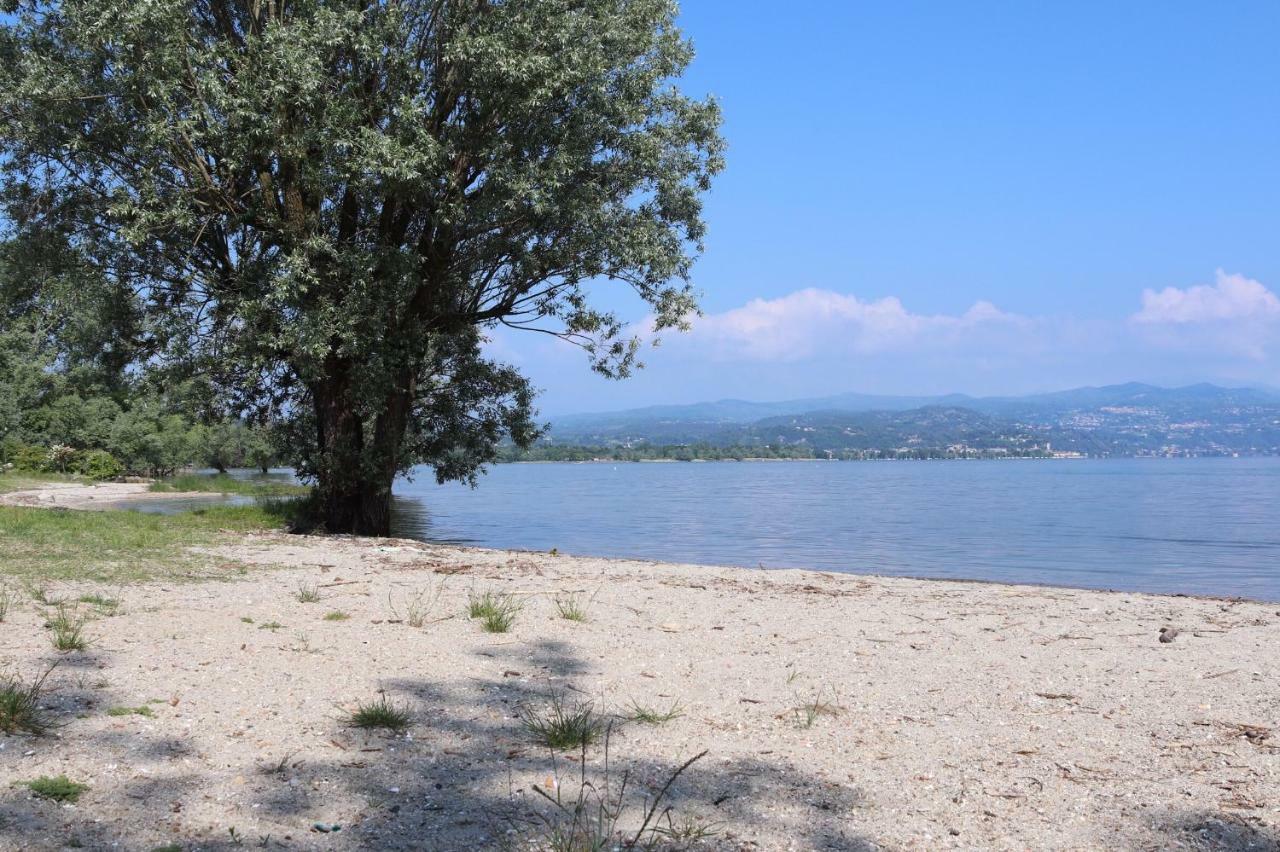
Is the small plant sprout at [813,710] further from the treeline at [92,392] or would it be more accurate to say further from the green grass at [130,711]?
the treeline at [92,392]

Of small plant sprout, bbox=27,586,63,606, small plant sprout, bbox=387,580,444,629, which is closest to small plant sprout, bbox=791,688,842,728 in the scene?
small plant sprout, bbox=387,580,444,629

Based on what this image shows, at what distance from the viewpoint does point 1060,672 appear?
700 cm

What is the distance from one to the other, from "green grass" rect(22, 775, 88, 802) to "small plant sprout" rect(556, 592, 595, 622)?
4.53 m

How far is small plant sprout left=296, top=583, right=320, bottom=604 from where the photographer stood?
8.52m

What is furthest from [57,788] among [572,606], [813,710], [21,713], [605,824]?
[572,606]

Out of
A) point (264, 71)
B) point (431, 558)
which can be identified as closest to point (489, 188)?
point (264, 71)

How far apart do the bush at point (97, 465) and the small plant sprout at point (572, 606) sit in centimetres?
4784

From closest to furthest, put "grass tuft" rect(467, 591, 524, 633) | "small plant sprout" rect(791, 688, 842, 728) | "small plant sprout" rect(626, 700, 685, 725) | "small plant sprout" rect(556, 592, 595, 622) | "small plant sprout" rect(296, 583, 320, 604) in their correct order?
"small plant sprout" rect(626, 700, 685, 725) < "small plant sprout" rect(791, 688, 842, 728) < "grass tuft" rect(467, 591, 524, 633) < "small plant sprout" rect(556, 592, 595, 622) < "small plant sprout" rect(296, 583, 320, 604)

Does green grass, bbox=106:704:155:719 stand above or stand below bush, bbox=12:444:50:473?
below

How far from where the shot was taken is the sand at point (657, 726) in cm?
411

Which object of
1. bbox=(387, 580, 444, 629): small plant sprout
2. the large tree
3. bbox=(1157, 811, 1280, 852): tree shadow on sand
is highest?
the large tree

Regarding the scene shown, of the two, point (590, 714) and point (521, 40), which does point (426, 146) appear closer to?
point (521, 40)

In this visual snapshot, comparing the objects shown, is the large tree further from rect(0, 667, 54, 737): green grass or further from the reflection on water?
the reflection on water

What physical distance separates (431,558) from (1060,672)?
8.34 metres
